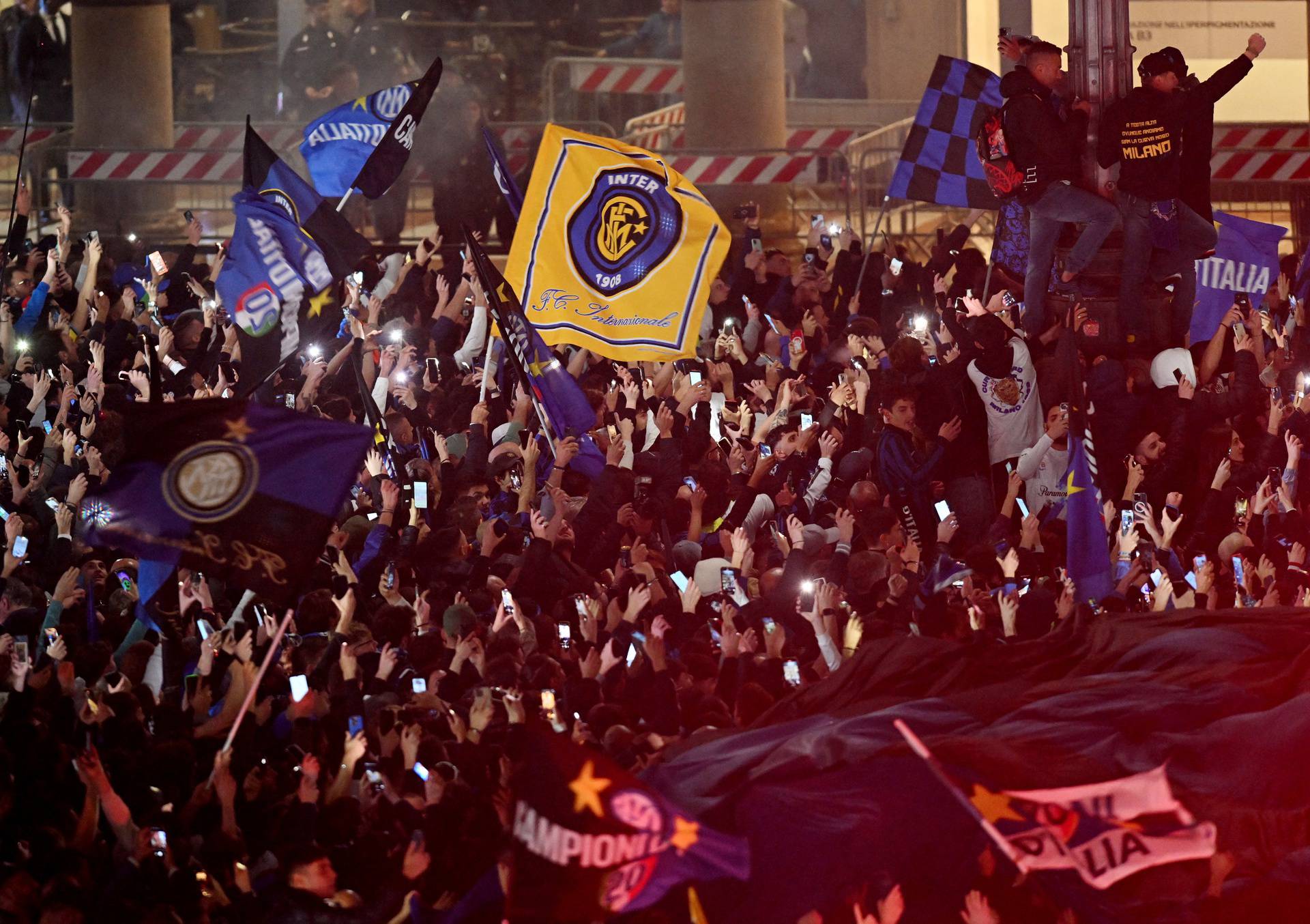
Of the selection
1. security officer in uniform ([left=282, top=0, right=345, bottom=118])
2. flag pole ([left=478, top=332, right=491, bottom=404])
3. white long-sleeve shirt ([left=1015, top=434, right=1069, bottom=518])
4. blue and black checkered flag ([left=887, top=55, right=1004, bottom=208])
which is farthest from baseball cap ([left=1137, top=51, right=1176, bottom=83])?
security officer in uniform ([left=282, top=0, right=345, bottom=118])

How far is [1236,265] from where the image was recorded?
42.7ft

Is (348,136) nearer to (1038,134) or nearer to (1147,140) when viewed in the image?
(1038,134)

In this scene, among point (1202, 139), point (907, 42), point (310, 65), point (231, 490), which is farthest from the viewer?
point (907, 42)

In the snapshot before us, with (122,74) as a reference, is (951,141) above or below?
below

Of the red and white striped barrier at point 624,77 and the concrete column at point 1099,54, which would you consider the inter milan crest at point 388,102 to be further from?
the red and white striped barrier at point 624,77

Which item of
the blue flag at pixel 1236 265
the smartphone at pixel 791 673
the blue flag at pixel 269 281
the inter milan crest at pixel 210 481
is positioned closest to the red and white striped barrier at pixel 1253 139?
the blue flag at pixel 1236 265

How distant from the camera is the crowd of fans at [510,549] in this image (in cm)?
750

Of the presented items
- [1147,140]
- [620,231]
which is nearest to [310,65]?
Answer: [620,231]

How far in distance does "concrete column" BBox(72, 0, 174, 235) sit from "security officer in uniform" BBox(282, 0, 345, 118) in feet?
3.37

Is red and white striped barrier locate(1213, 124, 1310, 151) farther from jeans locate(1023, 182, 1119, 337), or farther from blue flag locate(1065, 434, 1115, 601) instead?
blue flag locate(1065, 434, 1115, 601)

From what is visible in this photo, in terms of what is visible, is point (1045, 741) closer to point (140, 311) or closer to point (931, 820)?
point (931, 820)

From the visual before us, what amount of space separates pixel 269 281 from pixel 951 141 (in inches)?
172

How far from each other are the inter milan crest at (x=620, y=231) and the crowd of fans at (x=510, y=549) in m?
0.74

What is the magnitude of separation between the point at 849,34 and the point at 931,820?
17.9 m
